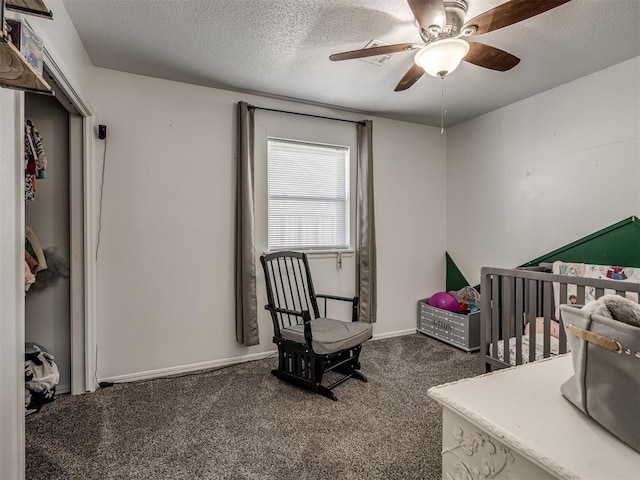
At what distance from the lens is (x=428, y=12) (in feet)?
5.13

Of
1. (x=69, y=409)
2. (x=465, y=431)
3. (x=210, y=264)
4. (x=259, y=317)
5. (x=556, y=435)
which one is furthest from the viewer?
(x=259, y=317)

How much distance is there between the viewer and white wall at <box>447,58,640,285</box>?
2523 mm

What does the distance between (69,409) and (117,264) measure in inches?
39.7

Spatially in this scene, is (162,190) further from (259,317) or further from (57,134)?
(259,317)

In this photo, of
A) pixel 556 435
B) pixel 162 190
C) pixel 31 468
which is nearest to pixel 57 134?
pixel 162 190

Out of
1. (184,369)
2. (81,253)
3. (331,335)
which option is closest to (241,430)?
(331,335)

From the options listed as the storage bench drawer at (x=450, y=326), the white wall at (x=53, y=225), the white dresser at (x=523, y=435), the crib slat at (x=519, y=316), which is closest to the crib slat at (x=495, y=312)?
the crib slat at (x=519, y=316)

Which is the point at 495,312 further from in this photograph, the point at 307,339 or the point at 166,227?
the point at 166,227

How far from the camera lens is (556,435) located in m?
0.69

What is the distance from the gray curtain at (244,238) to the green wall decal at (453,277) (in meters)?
2.36

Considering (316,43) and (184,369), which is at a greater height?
(316,43)

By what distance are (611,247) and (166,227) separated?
349 cm

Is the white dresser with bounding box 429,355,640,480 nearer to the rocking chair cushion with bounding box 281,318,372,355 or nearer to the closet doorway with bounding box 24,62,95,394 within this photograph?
the rocking chair cushion with bounding box 281,318,372,355

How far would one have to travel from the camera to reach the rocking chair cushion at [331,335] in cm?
232
